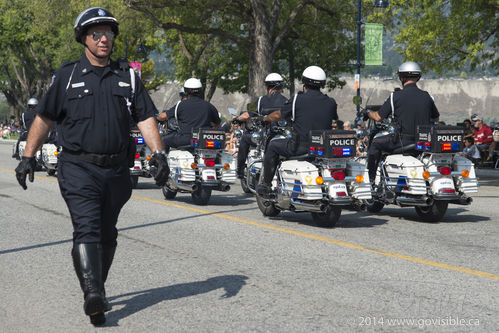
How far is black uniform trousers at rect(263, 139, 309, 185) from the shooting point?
33.8 ft

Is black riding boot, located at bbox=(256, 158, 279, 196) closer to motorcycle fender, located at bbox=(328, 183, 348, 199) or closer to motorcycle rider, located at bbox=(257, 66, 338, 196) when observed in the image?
motorcycle rider, located at bbox=(257, 66, 338, 196)

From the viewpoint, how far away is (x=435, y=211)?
10.4m

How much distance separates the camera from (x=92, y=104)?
5.21 meters

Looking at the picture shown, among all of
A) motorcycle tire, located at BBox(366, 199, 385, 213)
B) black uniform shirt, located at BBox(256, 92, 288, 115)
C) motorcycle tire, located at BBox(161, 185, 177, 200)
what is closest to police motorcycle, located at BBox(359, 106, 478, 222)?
motorcycle tire, located at BBox(366, 199, 385, 213)

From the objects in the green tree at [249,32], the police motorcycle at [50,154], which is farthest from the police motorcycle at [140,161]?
the green tree at [249,32]

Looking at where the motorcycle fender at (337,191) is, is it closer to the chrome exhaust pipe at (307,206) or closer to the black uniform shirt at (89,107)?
the chrome exhaust pipe at (307,206)

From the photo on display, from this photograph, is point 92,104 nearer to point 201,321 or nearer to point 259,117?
point 201,321

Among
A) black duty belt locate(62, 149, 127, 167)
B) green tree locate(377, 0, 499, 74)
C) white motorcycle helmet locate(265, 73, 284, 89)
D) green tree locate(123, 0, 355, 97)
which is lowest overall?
black duty belt locate(62, 149, 127, 167)

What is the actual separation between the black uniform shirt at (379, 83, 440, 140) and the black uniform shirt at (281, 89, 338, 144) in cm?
107

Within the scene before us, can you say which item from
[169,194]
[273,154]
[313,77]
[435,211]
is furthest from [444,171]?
[169,194]

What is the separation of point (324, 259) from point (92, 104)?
327 centimetres

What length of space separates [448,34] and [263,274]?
2001cm

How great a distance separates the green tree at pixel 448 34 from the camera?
23163 mm

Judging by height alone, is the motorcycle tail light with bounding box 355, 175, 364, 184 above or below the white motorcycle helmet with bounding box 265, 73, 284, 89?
below
